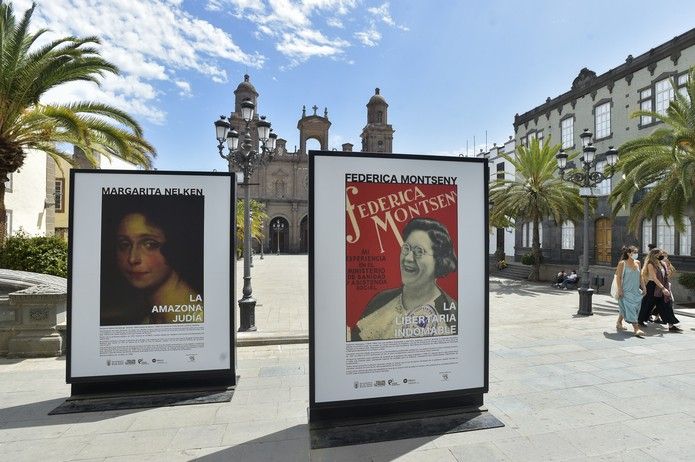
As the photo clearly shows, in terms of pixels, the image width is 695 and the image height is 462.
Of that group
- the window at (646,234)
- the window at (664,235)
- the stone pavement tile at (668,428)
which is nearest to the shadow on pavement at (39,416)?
the stone pavement tile at (668,428)

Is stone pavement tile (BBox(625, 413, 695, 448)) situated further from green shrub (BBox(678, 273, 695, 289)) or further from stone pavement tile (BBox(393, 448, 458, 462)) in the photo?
green shrub (BBox(678, 273, 695, 289))

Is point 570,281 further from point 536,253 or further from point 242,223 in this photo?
point 242,223

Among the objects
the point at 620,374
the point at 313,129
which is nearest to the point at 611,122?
the point at 620,374

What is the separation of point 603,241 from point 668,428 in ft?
79.1

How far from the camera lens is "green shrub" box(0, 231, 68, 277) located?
9.10 meters

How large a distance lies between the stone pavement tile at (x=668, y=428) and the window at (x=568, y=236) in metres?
25.1

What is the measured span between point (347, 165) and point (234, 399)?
3.40 meters

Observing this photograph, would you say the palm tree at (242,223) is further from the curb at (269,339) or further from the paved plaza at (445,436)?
the paved plaza at (445,436)

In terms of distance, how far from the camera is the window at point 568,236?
26.8 metres

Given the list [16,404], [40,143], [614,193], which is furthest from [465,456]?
[614,193]

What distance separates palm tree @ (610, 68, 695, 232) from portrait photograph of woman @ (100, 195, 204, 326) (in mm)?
14130

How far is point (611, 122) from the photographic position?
24.1 m

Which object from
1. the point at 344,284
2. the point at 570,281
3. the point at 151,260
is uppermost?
the point at 151,260

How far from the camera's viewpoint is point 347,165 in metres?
4.22
